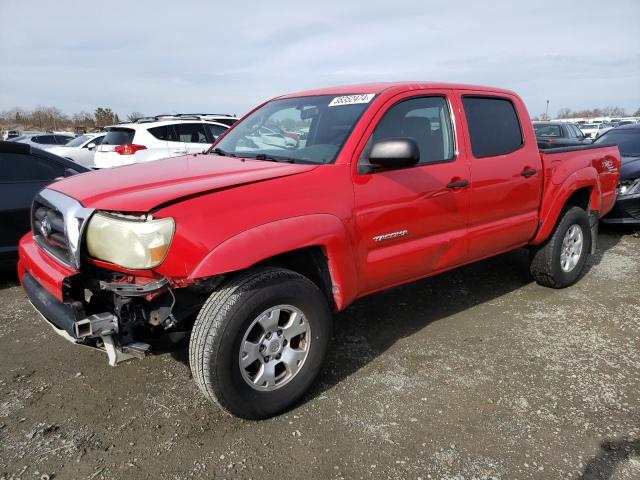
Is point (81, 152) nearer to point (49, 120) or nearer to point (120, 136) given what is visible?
point (120, 136)

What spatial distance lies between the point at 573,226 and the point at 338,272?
2947mm

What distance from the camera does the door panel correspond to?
9.46ft

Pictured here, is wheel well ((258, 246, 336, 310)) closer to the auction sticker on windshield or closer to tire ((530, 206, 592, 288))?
the auction sticker on windshield

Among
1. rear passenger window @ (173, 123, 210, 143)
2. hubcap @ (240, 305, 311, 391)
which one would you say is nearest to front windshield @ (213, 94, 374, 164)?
hubcap @ (240, 305, 311, 391)

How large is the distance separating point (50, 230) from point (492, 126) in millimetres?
3241

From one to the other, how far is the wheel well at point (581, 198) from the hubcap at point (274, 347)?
328 centimetres

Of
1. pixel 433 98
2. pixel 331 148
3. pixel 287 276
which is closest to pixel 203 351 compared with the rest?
pixel 287 276

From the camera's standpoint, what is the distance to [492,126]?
377 centimetres

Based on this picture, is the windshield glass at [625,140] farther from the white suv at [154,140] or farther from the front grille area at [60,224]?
the front grille area at [60,224]

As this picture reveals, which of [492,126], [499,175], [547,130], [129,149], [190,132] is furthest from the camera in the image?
[547,130]

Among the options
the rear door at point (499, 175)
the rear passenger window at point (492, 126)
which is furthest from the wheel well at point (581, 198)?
the rear passenger window at point (492, 126)

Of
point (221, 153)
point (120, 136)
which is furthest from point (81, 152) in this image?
point (221, 153)

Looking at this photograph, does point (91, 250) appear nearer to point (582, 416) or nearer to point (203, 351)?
point (203, 351)

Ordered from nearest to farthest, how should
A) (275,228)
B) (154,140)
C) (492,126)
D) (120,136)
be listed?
(275,228), (492,126), (154,140), (120,136)
